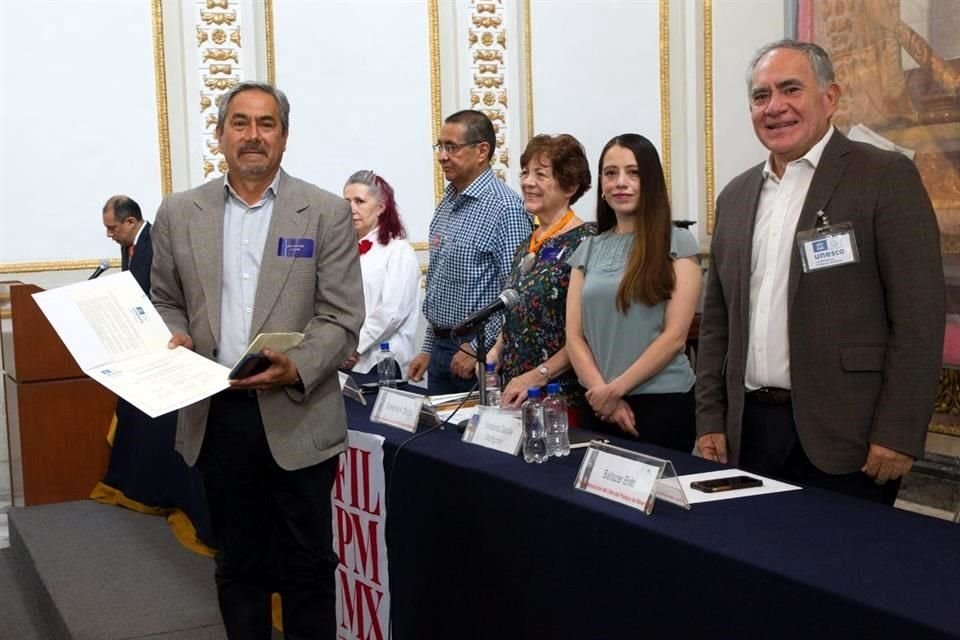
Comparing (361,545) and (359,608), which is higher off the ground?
(361,545)

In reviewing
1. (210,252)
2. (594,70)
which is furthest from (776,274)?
(594,70)

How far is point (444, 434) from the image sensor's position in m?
2.53

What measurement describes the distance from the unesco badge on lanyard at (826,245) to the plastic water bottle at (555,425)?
1.87 ft

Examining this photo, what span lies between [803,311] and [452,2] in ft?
14.0

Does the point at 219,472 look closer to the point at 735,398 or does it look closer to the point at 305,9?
the point at 735,398

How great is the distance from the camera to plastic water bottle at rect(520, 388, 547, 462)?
2.21 m

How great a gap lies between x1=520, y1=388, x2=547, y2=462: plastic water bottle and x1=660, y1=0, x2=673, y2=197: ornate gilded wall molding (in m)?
4.32

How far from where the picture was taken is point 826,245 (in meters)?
1.98

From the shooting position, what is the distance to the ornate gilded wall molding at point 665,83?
20.7 ft

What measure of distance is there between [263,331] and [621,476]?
0.75 meters

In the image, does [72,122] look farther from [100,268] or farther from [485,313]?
[485,313]

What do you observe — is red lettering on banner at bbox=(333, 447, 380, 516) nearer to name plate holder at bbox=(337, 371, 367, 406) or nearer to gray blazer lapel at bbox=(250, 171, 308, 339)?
name plate holder at bbox=(337, 371, 367, 406)

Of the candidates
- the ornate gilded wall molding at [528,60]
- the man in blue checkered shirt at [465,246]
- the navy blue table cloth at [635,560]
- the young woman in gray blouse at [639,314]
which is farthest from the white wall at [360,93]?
the navy blue table cloth at [635,560]

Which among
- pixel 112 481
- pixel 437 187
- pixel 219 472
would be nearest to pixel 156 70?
pixel 437 187
